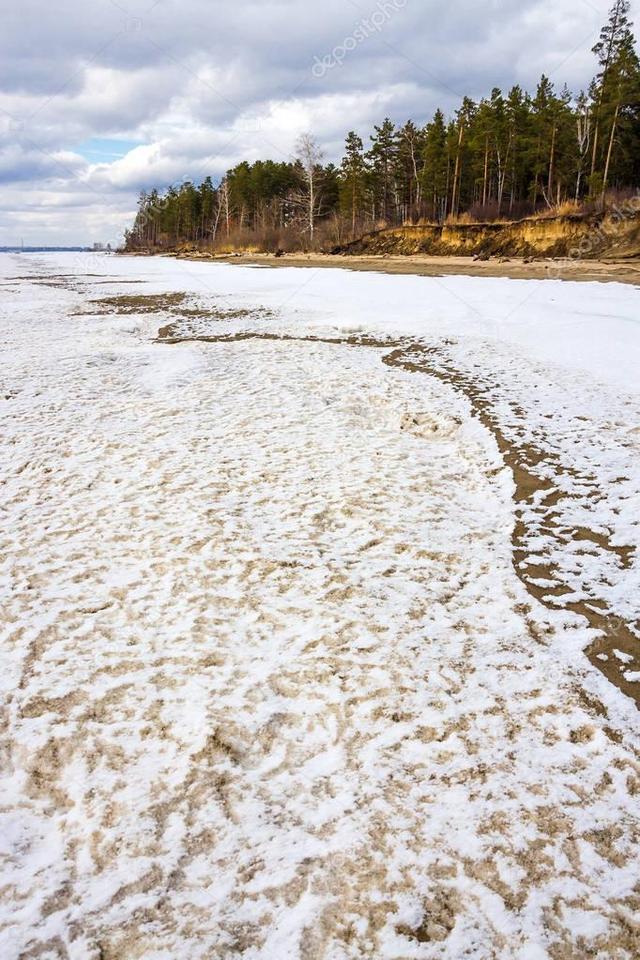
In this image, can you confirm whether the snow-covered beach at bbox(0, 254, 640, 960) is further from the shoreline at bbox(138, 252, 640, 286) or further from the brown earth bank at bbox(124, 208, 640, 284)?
the brown earth bank at bbox(124, 208, 640, 284)

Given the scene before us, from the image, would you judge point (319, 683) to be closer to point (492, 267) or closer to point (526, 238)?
point (492, 267)

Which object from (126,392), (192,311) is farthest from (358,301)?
(126,392)

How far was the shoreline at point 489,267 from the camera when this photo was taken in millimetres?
25328

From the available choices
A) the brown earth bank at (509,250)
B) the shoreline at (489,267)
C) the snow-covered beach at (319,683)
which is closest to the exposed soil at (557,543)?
the snow-covered beach at (319,683)

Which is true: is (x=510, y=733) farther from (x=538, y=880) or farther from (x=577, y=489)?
(x=577, y=489)

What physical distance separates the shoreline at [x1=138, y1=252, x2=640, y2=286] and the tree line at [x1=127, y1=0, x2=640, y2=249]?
5873mm

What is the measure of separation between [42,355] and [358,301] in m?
11.3

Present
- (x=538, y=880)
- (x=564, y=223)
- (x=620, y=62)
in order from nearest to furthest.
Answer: (x=538, y=880) → (x=564, y=223) → (x=620, y=62)

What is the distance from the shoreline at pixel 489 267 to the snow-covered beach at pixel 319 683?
20.8 metres

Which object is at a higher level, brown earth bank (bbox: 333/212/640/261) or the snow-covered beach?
brown earth bank (bbox: 333/212/640/261)

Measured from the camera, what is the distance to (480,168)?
51156mm

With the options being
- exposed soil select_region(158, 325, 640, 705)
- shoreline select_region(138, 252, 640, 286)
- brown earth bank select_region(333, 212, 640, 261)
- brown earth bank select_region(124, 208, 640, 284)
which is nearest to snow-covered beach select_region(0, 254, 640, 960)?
exposed soil select_region(158, 325, 640, 705)

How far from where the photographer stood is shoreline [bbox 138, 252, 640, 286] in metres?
25.3

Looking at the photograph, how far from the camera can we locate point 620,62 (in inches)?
1453
